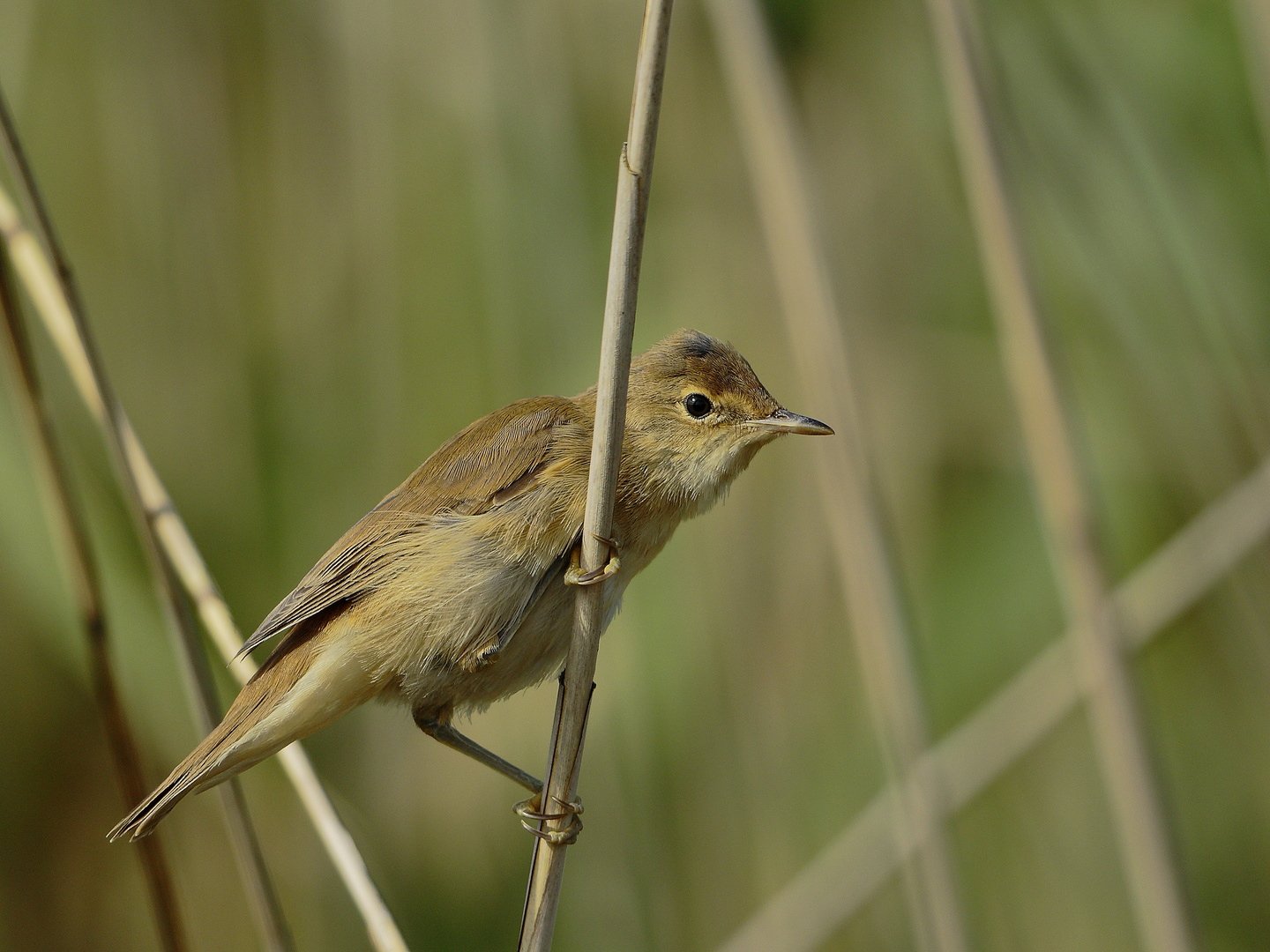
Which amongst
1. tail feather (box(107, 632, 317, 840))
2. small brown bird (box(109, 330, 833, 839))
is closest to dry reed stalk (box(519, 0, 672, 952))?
small brown bird (box(109, 330, 833, 839))

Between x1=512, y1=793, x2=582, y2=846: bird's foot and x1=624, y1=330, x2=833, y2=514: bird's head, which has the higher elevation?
x1=624, y1=330, x2=833, y2=514: bird's head

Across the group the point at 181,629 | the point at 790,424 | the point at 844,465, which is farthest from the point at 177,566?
the point at 844,465

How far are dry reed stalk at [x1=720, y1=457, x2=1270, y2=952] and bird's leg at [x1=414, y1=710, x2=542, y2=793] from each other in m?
0.74

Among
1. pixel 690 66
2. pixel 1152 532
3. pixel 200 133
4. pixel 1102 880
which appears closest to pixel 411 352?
pixel 200 133

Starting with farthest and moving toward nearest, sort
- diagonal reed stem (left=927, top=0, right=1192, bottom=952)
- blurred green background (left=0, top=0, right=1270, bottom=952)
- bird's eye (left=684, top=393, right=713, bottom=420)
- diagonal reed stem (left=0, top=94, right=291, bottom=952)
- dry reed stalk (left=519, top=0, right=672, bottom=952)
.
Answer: blurred green background (left=0, top=0, right=1270, bottom=952) → bird's eye (left=684, top=393, right=713, bottom=420) → diagonal reed stem (left=927, top=0, right=1192, bottom=952) → diagonal reed stem (left=0, top=94, right=291, bottom=952) → dry reed stalk (left=519, top=0, right=672, bottom=952)

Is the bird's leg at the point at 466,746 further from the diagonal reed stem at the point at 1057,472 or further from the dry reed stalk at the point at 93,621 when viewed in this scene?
the diagonal reed stem at the point at 1057,472

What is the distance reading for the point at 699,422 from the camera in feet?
7.93

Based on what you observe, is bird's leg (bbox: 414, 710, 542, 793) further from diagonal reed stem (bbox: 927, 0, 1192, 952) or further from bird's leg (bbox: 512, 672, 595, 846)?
diagonal reed stem (bbox: 927, 0, 1192, 952)

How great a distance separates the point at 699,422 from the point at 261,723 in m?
1.07

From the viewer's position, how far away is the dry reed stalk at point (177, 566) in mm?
1938

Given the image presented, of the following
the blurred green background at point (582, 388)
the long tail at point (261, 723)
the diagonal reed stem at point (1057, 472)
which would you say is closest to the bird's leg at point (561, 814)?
the long tail at point (261, 723)

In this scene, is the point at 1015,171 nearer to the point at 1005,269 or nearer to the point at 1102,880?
the point at 1005,269

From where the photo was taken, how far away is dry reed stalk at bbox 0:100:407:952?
194 centimetres

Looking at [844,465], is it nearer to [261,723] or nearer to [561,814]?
[561,814]
